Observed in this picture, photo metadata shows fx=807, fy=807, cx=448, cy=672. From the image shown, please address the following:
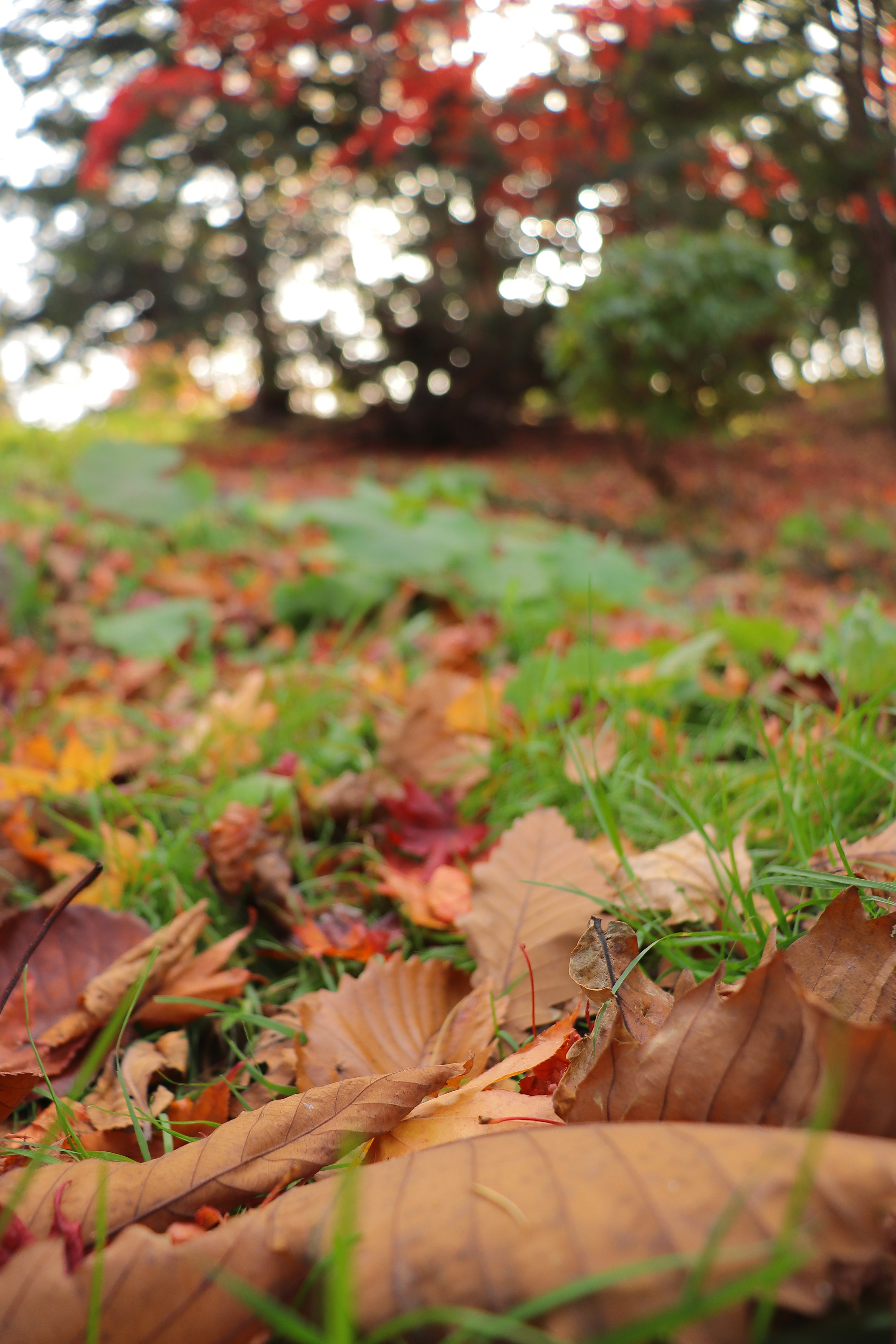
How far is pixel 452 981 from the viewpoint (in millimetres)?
771

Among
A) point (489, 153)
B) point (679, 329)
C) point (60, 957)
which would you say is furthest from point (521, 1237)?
point (489, 153)

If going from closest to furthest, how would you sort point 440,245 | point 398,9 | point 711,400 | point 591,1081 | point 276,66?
point 591,1081 → point 711,400 → point 398,9 → point 276,66 → point 440,245

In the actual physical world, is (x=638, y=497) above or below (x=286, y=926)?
below

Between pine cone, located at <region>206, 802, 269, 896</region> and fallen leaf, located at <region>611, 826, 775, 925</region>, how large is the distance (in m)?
0.43

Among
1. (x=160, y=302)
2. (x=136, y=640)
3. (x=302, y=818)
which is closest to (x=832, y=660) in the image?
(x=302, y=818)

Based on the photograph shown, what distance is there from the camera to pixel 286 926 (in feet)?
3.07

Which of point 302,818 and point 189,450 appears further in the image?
point 189,450

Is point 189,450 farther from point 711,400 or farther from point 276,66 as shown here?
point 711,400

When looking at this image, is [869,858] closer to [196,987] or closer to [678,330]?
[196,987]

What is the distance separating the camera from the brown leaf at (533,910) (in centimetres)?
72

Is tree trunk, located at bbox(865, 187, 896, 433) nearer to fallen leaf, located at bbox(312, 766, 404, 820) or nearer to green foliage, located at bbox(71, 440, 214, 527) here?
green foliage, located at bbox(71, 440, 214, 527)

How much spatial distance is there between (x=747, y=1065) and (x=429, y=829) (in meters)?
0.67

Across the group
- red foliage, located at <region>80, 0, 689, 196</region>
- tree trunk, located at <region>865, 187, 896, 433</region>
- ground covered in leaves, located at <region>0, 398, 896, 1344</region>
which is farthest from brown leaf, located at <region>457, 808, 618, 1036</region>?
tree trunk, located at <region>865, 187, 896, 433</region>

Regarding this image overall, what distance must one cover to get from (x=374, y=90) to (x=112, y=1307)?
9.02 meters
